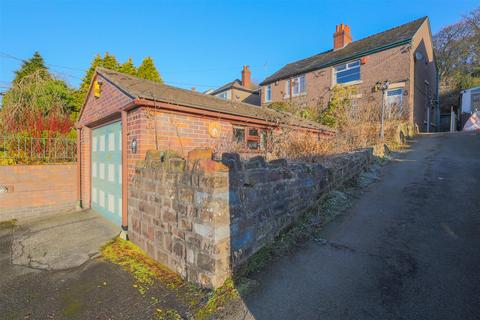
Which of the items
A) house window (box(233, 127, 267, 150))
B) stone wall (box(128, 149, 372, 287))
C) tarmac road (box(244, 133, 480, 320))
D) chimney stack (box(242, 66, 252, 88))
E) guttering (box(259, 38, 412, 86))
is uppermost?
chimney stack (box(242, 66, 252, 88))

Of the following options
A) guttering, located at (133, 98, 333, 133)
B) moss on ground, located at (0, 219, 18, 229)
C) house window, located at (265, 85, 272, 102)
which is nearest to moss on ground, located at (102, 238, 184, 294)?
guttering, located at (133, 98, 333, 133)

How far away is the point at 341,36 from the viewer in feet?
65.6

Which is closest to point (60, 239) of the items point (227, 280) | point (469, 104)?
point (227, 280)

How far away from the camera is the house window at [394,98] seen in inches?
583

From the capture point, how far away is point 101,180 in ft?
22.7

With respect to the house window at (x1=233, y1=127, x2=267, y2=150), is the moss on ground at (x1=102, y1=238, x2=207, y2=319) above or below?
below

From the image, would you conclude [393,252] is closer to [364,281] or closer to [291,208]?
[364,281]

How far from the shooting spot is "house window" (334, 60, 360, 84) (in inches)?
673

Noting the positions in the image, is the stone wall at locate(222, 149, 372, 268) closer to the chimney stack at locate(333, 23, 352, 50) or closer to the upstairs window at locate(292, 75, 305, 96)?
the upstairs window at locate(292, 75, 305, 96)

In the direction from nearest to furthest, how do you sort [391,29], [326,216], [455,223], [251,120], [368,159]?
[455,223], [326,216], [251,120], [368,159], [391,29]

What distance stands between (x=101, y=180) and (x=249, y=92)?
25.3 meters

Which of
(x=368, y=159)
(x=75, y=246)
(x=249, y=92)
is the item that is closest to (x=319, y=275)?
(x=75, y=246)

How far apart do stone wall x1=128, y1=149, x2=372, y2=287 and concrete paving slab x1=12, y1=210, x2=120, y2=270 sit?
1053 millimetres

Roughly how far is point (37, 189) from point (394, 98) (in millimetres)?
18784
